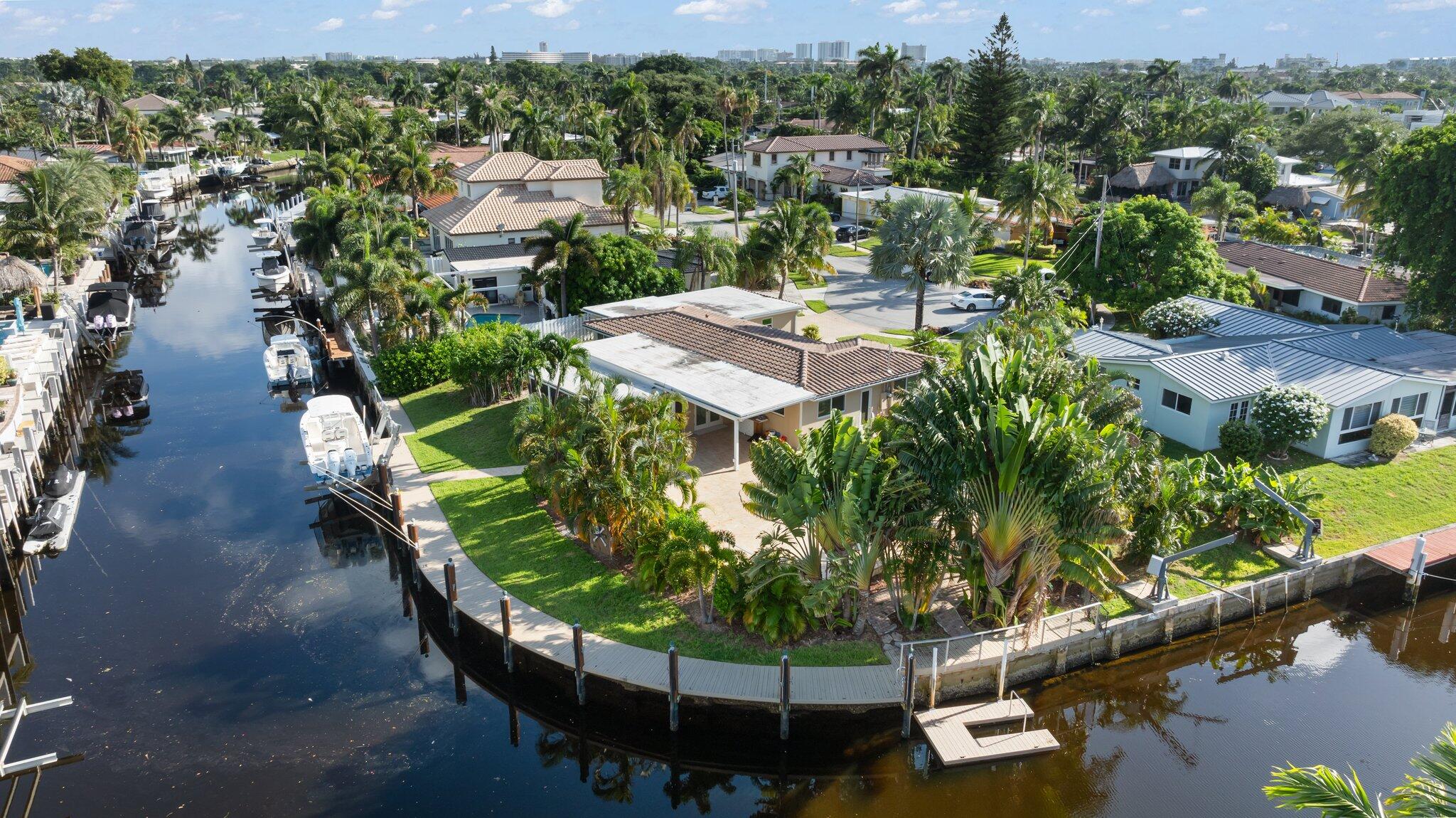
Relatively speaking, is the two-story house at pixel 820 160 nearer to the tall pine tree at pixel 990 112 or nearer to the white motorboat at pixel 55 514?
the tall pine tree at pixel 990 112

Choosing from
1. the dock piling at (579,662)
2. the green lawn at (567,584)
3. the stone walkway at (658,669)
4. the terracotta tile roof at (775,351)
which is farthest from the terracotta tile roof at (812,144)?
the dock piling at (579,662)

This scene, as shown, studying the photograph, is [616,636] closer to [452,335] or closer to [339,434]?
[339,434]

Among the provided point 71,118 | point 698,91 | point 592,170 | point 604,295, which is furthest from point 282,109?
point 604,295

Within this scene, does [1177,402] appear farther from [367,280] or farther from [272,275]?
[272,275]


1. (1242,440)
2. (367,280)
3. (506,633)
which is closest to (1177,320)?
(1242,440)

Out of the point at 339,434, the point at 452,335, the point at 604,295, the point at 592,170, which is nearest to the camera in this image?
the point at 339,434
